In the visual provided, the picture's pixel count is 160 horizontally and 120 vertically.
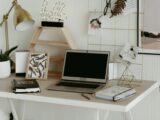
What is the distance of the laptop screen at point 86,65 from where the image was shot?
2246 millimetres

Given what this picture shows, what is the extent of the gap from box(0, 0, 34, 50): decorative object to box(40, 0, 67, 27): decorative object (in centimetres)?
11

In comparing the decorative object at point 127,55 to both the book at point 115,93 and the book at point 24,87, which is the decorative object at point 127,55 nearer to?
the book at point 115,93

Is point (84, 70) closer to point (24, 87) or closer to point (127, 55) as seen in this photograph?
point (127, 55)

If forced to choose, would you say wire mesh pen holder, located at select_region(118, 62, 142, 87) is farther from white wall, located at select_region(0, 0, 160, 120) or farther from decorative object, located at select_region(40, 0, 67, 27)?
decorative object, located at select_region(40, 0, 67, 27)

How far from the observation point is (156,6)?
Answer: 2.24 metres

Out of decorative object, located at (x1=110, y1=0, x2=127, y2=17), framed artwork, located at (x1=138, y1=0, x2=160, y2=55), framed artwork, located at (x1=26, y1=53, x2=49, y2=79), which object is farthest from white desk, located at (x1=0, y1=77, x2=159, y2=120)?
decorative object, located at (x1=110, y1=0, x2=127, y2=17)

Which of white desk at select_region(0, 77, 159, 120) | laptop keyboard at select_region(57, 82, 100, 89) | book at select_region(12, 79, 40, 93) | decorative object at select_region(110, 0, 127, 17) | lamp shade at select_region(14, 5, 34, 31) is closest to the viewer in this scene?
white desk at select_region(0, 77, 159, 120)

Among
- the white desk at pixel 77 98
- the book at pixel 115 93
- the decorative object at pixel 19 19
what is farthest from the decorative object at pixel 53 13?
the book at pixel 115 93

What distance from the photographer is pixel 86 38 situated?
250 centimetres

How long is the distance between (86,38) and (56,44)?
0.22m

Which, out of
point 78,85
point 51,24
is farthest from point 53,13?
point 78,85

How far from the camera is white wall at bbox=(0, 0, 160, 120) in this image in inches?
93.0

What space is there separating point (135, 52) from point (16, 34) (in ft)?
3.19

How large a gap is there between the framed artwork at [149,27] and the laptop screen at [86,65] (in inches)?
11.0
